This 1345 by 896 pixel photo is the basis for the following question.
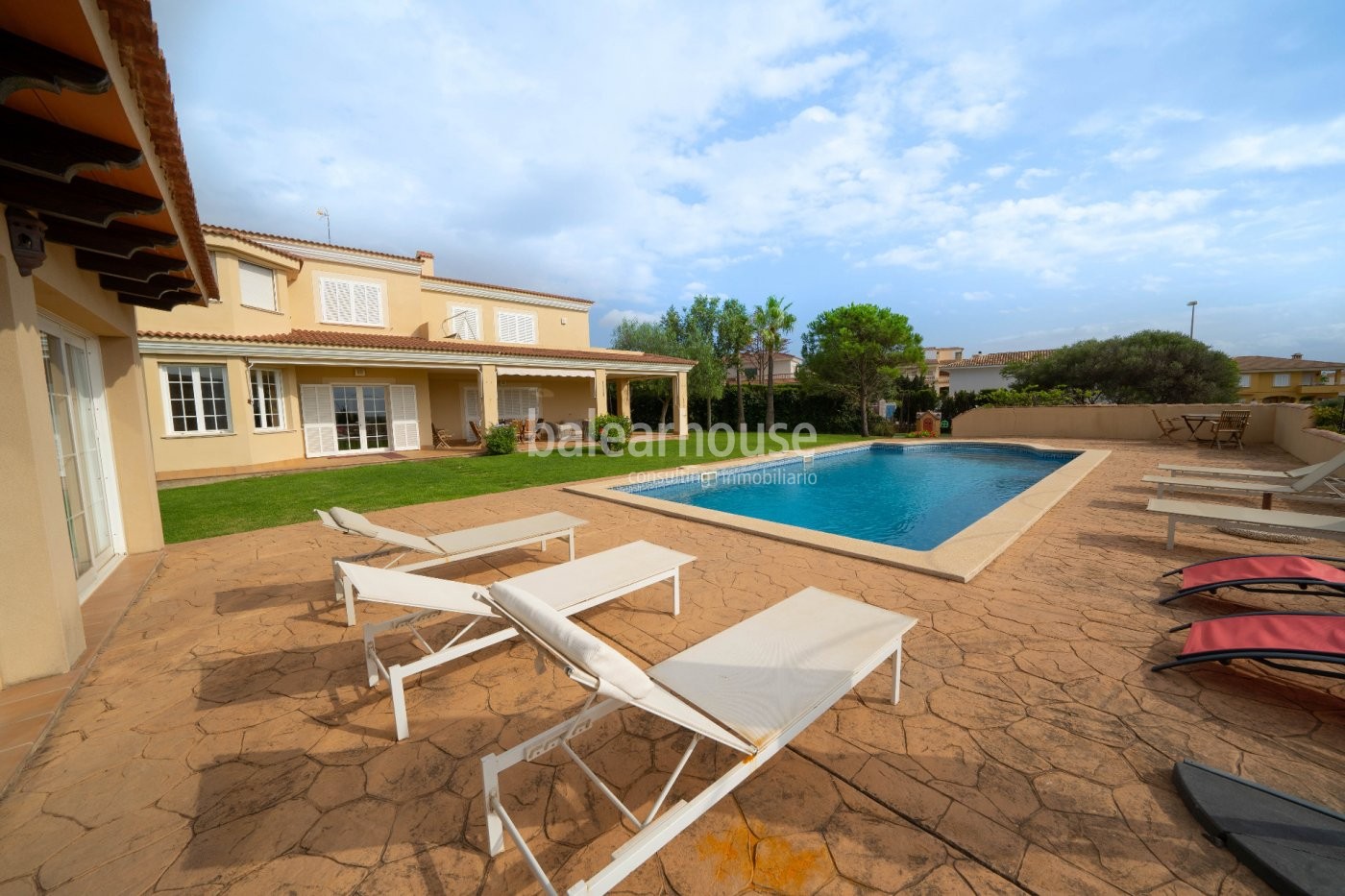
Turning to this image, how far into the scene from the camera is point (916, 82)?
34.7 feet

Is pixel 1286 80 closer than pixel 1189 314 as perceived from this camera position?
Yes

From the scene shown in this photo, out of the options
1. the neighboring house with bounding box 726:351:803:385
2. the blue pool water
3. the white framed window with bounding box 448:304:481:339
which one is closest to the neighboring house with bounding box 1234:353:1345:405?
the neighboring house with bounding box 726:351:803:385

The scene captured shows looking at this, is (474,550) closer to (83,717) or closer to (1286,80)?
(83,717)

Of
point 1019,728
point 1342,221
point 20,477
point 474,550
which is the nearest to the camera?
point 1019,728

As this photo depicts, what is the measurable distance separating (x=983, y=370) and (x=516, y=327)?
122 feet

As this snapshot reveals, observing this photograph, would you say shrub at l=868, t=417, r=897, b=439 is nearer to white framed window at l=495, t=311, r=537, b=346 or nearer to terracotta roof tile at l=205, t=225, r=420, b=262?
white framed window at l=495, t=311, r=537, b=346

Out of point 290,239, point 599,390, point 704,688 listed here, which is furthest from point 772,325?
point 704,688

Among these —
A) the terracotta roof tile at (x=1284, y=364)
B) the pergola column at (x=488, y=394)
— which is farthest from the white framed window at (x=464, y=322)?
the terracotta roof tile at (x=1284, y=364)

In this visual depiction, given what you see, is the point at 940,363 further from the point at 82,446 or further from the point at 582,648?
the point at 82,446

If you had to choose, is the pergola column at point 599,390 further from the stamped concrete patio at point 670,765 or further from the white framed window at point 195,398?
the stamped concrete patio at point 670,765

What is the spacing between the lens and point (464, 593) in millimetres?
3404

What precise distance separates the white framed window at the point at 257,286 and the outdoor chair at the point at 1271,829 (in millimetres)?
19299

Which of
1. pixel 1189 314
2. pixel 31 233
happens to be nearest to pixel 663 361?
pixel 31 233

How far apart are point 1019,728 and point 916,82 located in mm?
12649
